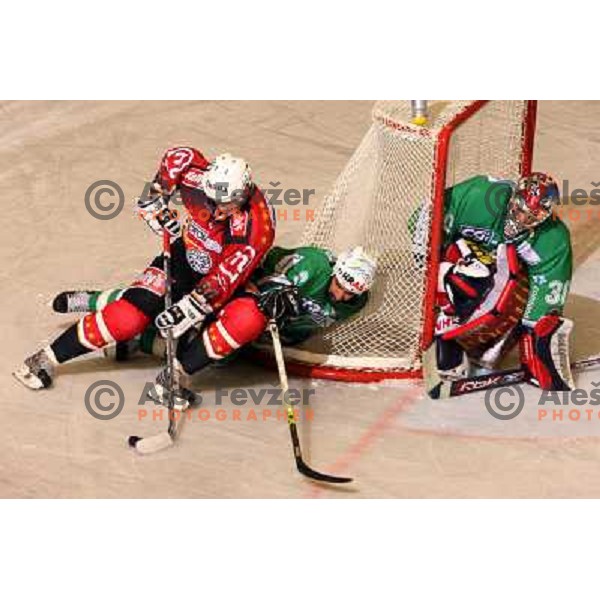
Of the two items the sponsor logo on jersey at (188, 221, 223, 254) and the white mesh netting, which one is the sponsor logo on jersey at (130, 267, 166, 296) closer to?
the sponsor logo on jersey at (188, 221, 223, 254)

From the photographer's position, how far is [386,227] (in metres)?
7.68

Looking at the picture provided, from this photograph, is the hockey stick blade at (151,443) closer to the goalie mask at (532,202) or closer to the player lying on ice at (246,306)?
the player lying on ice at (246,306)

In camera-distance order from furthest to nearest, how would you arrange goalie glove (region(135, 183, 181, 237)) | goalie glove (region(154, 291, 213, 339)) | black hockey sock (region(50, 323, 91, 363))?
black hockey sock (region(50, 323, 91, 363)), goalie glove (region(135, 183, 181, 237)), goalie glove (region(154, 291, 213, 339))

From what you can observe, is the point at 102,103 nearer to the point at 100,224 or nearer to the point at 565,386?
the point at 100,224

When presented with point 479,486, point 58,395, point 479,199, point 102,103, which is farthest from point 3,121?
point 479,486

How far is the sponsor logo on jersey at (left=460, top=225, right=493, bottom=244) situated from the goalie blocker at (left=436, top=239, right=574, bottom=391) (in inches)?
1.4

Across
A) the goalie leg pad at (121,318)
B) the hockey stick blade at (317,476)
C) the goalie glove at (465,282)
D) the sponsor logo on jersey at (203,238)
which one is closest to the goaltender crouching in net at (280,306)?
the goalie leg pad at (121,318)

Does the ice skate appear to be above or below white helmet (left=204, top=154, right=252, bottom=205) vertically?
below

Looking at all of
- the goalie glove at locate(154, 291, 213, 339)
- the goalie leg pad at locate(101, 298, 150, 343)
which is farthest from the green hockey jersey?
the goalie leg pad at locate(101, 298, 150, 343)

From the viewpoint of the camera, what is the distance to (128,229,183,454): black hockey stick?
7.11 metres

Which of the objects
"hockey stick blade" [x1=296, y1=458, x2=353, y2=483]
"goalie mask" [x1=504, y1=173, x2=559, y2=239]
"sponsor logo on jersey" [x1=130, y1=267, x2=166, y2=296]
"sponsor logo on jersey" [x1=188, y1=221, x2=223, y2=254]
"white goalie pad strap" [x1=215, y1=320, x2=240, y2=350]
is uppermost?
"goalie mask" [x1=504, y1=173, x2=559, y2=239]

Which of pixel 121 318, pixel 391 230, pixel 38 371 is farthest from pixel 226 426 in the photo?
pixel 391 230

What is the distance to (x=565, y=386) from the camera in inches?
298

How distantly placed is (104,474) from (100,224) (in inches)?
99.8
